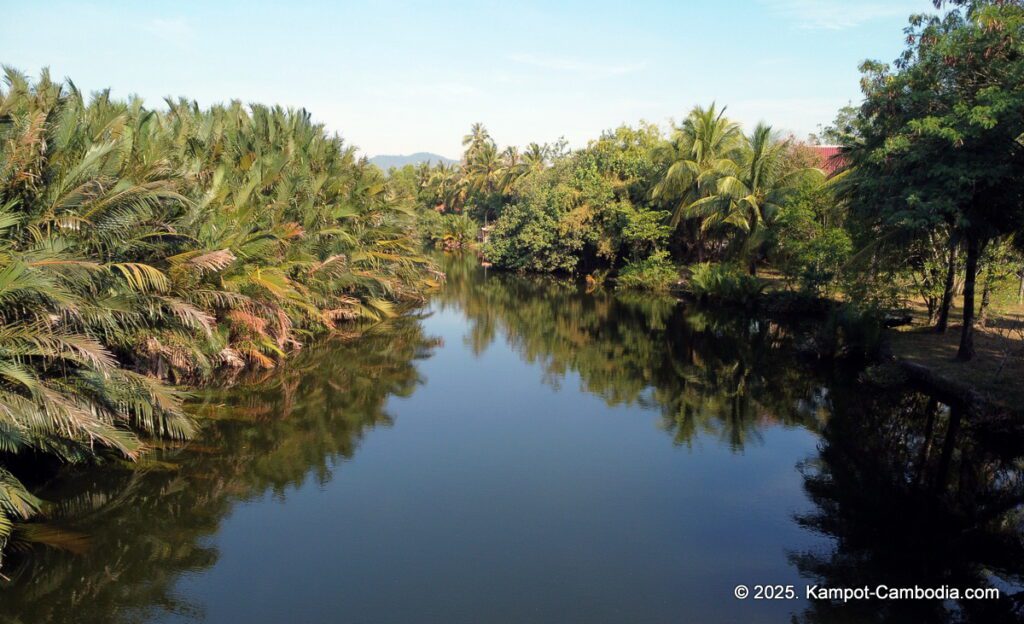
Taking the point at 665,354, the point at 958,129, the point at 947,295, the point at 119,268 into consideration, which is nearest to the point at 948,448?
the point at 958,129

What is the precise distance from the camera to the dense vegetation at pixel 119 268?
8.45 m

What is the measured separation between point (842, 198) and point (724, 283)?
10.8m

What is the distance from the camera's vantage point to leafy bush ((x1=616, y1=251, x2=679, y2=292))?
37.0 metres

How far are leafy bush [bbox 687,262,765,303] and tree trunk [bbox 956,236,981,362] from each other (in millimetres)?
13972

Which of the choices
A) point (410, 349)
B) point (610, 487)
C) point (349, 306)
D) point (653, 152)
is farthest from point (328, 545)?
point (653, 152)

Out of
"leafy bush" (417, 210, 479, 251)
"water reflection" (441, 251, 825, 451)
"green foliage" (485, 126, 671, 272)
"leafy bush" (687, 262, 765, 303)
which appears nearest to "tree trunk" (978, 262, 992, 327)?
"water reflection" (441, 251, 825, 451)

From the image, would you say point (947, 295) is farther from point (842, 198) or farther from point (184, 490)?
point (184, 490)

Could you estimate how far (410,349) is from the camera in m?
22.9

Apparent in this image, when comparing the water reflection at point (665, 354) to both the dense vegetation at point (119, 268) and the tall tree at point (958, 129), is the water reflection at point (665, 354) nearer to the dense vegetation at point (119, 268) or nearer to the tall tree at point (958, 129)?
the tall tree at point (958, 129)

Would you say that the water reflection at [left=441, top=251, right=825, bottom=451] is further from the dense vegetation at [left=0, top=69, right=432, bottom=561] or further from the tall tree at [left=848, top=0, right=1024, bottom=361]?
the dense vegetation at [left=0, top=69, right=432, bottom=561]

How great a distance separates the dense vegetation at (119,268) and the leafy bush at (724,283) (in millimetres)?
19535

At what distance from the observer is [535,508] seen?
1080 centimetres

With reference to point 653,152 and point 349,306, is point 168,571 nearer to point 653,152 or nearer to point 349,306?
point 349,306

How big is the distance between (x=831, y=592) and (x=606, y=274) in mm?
33886
